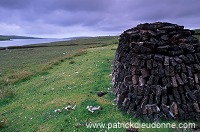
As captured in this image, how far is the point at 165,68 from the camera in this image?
13242 millimetres

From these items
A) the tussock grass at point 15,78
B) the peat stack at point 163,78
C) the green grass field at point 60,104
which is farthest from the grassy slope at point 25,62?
the peat stack at point 163,78

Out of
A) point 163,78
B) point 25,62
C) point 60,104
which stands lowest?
point 25,62

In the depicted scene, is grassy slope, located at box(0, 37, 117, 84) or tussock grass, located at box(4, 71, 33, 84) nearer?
tussock grass, located at box(4, 71, 33, 84)

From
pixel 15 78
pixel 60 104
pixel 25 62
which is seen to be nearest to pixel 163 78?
pixel 60 104

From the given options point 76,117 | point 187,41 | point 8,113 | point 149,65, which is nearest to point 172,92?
point 149,65

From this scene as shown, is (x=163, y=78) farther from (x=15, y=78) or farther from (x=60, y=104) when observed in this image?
(x=15, y=78)

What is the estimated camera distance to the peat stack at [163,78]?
12516 mm

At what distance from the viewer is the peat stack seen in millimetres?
12516

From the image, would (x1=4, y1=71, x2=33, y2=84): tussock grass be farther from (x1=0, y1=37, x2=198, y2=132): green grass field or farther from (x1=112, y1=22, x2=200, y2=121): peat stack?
(x1=112, y1=22, x2=200, y2=121): peat stack

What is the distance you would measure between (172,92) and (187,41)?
3.85 m

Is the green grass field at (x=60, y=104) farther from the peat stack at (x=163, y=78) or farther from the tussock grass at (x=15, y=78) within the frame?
the peat stack at (x=163, y=78)

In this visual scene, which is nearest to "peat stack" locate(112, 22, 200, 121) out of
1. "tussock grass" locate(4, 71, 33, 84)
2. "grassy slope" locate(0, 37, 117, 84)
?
"tussock grass" locate(4, 71, 33, 84)

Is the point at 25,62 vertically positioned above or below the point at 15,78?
below

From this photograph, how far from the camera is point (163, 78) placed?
518 inches
